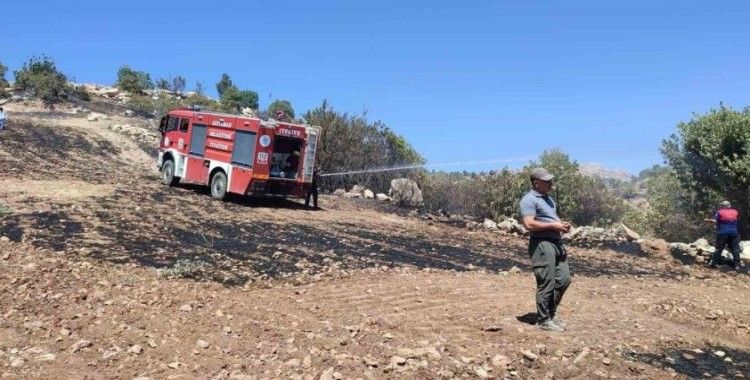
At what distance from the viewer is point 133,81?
1876 inches

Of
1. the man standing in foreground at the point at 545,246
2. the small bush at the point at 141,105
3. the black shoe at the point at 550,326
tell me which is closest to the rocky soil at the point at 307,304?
the black shoe at the point at 550,326

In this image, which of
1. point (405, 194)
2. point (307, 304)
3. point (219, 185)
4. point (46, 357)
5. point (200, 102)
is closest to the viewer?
point (46, 357)

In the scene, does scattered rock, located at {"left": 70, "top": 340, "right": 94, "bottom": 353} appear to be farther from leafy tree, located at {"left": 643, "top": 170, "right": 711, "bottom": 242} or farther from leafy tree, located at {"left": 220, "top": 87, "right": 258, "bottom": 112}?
leafy tree, located at {"left": 220, "top": 87, "right": 258, "bottom": 112}

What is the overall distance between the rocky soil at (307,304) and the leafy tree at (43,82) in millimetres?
23660

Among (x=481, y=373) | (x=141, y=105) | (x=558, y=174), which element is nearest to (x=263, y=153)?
(x=481, y=373)

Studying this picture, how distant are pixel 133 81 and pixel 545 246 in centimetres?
4700

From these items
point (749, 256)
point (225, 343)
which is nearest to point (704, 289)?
point (749, 256)

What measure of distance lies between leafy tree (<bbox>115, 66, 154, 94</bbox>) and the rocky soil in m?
34.2

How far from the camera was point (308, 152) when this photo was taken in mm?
17172

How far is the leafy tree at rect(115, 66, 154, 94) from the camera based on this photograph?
47.0 m

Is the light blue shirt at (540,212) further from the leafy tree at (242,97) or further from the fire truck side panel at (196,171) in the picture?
the leafy tree at (242,97)

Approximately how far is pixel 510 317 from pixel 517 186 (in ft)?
71.6

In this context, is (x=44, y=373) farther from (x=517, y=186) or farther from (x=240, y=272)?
(x=517, y=186)

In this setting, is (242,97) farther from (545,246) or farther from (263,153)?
(545,246)
